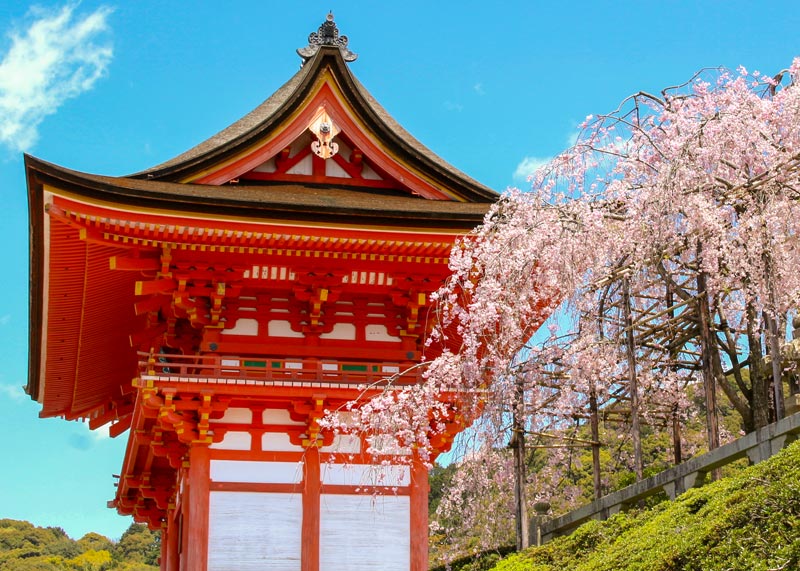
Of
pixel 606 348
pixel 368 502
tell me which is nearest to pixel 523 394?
pixel 606 348

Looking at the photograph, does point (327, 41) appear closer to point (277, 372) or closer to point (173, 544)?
point (277, 372)

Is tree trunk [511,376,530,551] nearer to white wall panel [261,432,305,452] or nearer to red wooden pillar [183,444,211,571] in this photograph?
white wall panel [261,432,305,452]

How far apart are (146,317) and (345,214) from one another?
4.42 m

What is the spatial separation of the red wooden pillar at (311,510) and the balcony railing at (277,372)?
0.98 m

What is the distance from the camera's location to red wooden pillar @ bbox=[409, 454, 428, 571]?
1389cm

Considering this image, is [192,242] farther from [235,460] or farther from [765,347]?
[765,347]

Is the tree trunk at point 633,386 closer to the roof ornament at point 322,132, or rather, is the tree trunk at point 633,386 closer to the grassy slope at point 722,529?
the grassy slope at point 722,529

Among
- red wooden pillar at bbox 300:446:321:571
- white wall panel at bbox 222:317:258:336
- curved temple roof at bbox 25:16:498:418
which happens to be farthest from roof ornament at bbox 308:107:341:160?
red wooden pillar at bbox 300:446:321:571

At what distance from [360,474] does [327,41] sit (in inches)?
260

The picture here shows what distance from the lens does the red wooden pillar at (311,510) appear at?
44.6 feet

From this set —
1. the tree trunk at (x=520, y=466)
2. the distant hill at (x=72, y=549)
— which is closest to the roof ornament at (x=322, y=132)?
the tree trunk at (x=520, y=466)

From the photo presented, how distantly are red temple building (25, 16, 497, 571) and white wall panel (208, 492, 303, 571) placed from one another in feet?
0.06

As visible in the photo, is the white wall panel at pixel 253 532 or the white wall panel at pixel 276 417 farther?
the white wall panel at pixel 276 417

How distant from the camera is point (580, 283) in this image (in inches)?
457
